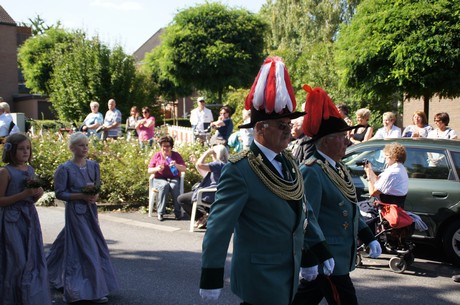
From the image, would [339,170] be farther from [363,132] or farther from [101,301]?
[363,132]

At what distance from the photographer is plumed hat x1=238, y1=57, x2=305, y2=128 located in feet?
11.6

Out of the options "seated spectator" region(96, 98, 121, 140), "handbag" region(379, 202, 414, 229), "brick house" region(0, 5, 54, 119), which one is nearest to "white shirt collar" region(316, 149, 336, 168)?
"handbag" region(379, 202, 414, 229)

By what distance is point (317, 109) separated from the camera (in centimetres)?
430

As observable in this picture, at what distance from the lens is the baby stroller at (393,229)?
7.04 meters

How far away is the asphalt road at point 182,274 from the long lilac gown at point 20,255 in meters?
0.64

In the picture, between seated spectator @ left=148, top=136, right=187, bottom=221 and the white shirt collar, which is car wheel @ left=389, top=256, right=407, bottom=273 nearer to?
the white shirt collar

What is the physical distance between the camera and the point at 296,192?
3648 millimetres

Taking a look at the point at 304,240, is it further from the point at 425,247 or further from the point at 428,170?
the point at 425,247

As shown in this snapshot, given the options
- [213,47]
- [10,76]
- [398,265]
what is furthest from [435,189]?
[10,76]

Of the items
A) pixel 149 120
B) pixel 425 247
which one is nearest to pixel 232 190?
pixel 425 247

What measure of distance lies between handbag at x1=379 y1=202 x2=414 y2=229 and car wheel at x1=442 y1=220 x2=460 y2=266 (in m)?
0.81

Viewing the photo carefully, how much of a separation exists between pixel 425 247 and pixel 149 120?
9316 millimetres

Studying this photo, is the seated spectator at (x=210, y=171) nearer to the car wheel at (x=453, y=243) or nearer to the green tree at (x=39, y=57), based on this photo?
the car wheel at (x=453, y=243)

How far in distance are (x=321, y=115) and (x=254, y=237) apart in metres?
1.25
